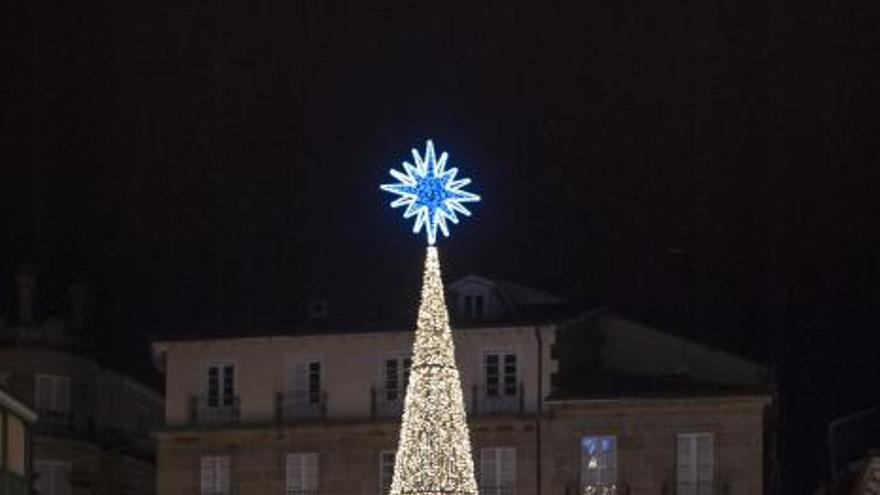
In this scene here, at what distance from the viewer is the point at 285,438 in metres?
99.7

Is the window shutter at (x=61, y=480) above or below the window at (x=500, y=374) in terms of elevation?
below

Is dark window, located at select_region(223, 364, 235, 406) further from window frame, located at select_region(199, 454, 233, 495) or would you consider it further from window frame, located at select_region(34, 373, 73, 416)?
window frame, located at select_region(34, 373, 73, 416)

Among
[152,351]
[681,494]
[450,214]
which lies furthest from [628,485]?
[450,214]

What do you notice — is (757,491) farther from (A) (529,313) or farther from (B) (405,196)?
(B) (405,196)

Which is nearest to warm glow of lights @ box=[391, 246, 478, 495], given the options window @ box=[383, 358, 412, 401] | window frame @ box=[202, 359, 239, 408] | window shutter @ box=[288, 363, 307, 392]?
window @ box=[383, 358, 412, 401]

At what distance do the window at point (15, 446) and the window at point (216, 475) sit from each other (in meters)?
17.9

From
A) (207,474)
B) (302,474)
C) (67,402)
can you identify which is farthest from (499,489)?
(67,402)

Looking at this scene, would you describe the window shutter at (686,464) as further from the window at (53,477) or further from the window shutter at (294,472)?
the window at (53,477)

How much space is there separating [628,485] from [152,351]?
18.0 m

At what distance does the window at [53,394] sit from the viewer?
107 m

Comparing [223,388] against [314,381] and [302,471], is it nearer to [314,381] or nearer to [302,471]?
[314,381]

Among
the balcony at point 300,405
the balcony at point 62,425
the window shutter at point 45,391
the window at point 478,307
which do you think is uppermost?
the window at point 478,307

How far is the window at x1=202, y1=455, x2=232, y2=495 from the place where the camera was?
99688 millimetres

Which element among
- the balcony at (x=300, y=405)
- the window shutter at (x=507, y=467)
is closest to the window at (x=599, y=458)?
the window shutter at (x=507, y=467)
